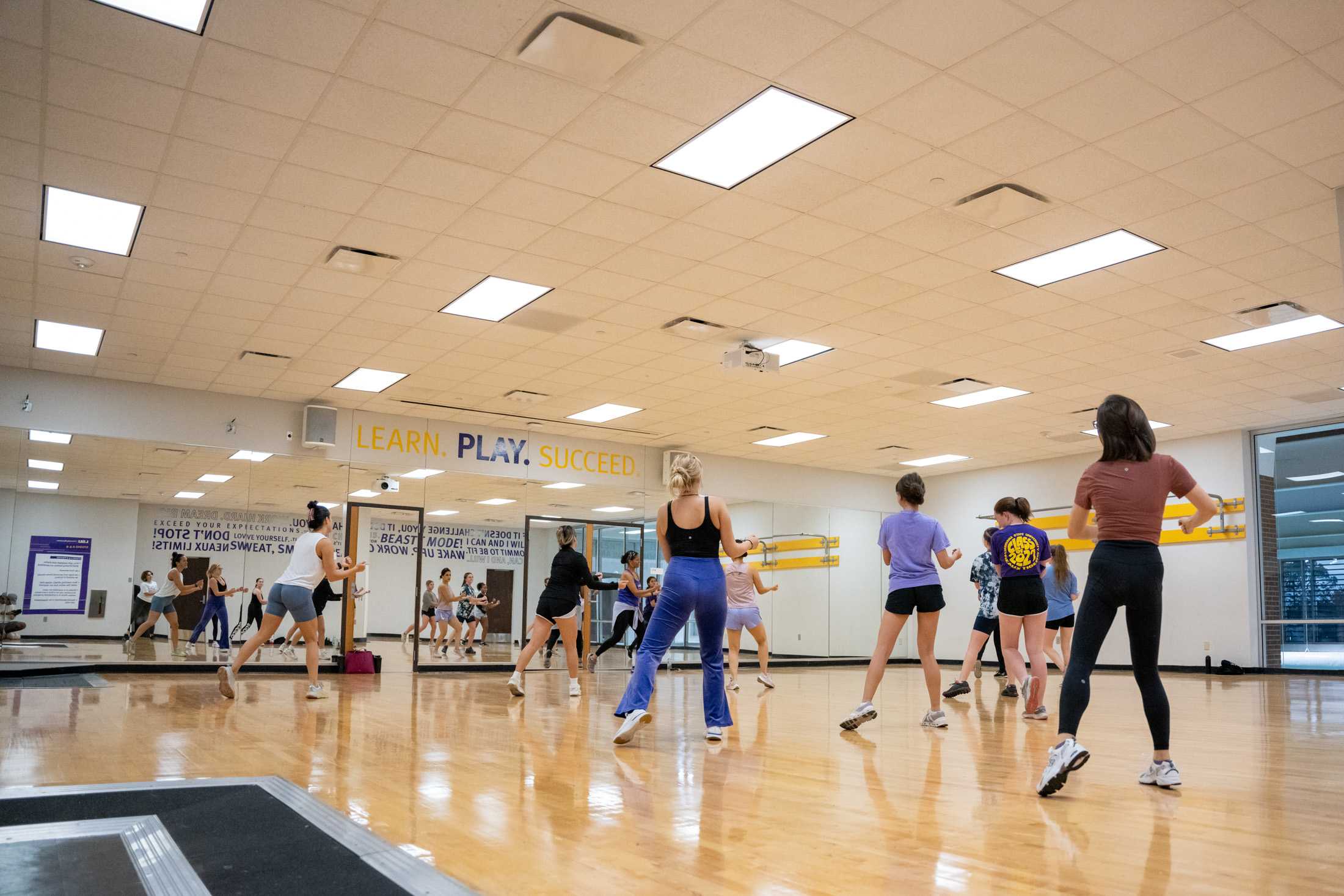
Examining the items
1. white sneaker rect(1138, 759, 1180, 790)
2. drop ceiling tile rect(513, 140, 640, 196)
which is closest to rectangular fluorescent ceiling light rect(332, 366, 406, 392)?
drop ceiling tile rect(513, 140, 640, 196)

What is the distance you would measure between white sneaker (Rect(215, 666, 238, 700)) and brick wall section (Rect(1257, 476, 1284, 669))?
41.4ft

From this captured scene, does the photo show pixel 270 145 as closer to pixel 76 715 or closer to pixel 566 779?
pixel 76 715

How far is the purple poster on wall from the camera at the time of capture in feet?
35.0

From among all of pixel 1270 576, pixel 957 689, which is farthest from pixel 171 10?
pixel 1270 576

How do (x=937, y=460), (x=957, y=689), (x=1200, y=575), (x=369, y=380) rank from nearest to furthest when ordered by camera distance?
(x=957, y=689)
(x=369, y=380)
(x=1200, y=575)
(x=937, y=460)

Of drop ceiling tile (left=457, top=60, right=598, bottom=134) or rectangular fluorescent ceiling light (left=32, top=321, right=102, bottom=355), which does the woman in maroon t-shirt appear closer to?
drop ceiling tile (left=457, top=60, right=598, bottom=134)

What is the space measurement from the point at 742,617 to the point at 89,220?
615cm

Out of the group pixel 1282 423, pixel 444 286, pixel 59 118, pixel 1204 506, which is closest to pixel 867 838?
pixel 1204 506

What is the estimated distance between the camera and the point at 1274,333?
28.7ft

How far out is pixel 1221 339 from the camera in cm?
894

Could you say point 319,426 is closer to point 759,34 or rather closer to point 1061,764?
point 759,34

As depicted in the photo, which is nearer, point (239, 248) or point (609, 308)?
point (239, 248)

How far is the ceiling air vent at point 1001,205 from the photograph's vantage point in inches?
232

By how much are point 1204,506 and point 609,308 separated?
542 centimetres
